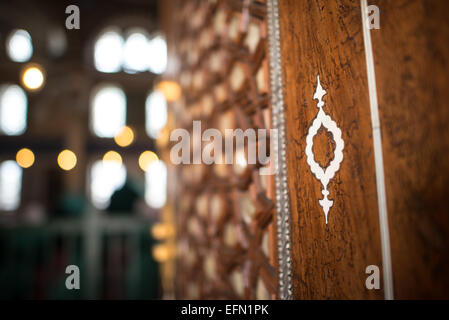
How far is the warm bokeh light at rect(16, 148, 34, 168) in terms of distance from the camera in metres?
8.50

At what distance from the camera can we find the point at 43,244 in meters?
4.41

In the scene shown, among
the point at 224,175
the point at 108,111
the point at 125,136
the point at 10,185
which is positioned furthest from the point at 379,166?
the point at 10,185

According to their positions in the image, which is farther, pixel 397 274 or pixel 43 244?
pixel 43 244

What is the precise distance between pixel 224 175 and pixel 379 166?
1.12 meters

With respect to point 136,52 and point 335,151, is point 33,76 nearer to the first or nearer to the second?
point 335,151

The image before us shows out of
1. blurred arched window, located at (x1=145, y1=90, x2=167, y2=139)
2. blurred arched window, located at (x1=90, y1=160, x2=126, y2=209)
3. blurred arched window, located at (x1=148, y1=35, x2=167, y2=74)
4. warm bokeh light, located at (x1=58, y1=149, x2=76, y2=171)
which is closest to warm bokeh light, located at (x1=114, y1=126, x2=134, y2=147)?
warm bokeh light, located at (x1=58, y1=149, x2=76, y2=171)

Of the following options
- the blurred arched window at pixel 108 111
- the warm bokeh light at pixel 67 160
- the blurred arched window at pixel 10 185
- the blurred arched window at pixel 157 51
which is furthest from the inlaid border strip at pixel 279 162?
the blurred arched window at pixel 10 185

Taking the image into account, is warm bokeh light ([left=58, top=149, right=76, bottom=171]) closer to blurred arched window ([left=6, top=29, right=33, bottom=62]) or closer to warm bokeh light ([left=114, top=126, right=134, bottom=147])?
warm bokeh light ([left=114, top=126, right=134, bottom=147])

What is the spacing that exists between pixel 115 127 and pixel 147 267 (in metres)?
7.46
